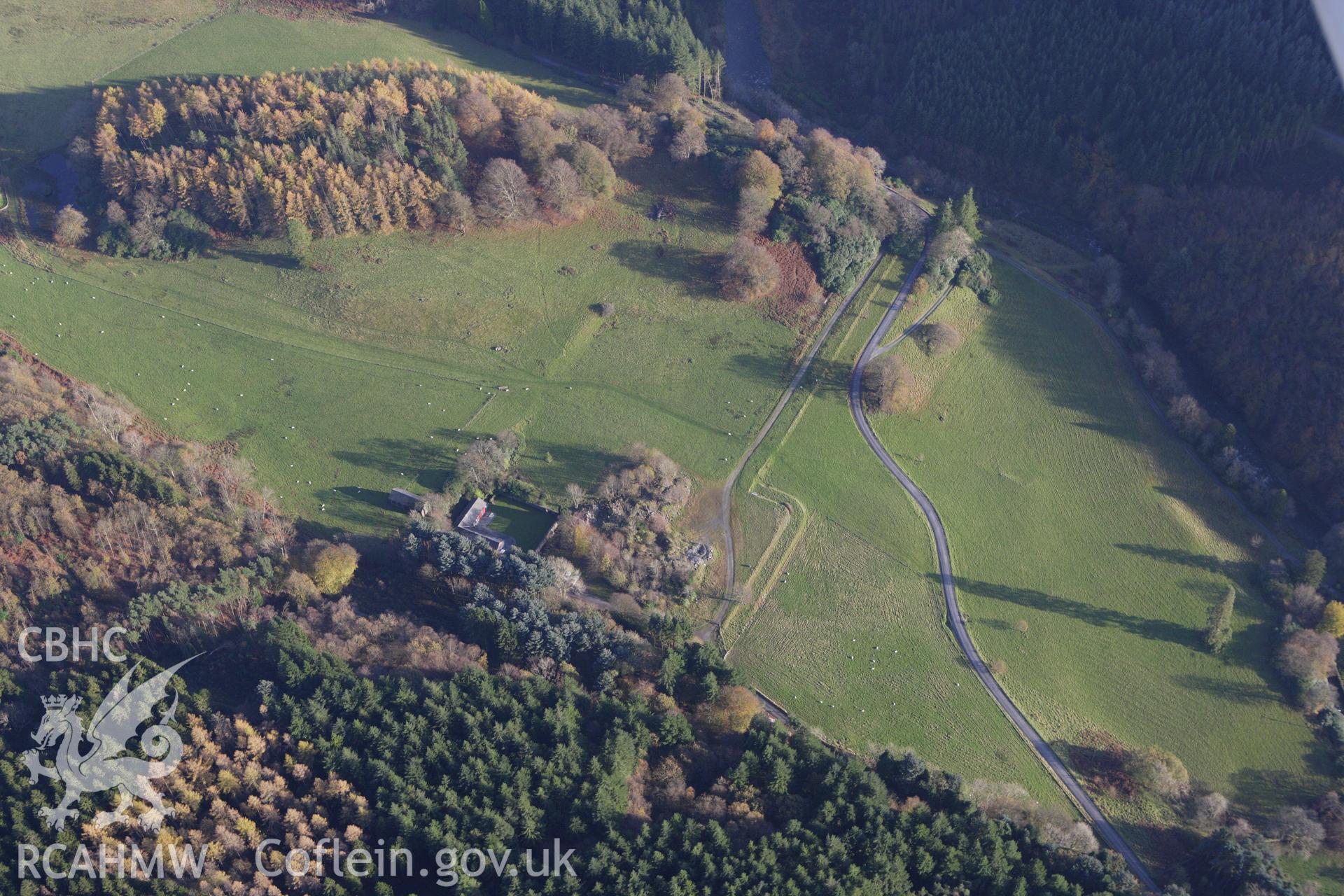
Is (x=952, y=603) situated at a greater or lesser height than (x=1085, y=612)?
lesser

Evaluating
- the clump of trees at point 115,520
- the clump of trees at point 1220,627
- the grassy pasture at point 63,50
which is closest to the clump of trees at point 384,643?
the clump of trees at point 115,520

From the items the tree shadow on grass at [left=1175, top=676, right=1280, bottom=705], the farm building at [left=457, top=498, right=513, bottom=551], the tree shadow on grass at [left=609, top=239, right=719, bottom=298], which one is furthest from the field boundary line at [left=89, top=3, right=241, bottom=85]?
the tree shadow on grass at [left=1175, top=676, right=1280, bottom=705]

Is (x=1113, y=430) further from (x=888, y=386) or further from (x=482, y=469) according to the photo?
(x=482, y=469)

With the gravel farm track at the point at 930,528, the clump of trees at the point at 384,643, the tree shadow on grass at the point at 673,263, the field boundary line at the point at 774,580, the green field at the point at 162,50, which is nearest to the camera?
the clump of trees at the point at 384,643

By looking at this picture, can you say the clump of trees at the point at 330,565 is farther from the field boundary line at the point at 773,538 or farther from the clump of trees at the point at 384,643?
the field boundary line at the point at 773,538

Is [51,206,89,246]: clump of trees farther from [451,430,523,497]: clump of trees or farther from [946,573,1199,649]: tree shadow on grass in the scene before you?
[946,573,1199,649]: tree shadow on grass

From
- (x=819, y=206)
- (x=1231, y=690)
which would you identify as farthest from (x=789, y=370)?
(x=1231, y=690)
